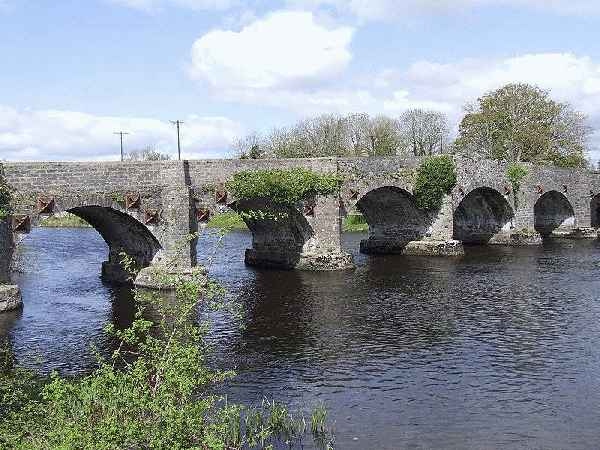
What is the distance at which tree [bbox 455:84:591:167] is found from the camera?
7175cm

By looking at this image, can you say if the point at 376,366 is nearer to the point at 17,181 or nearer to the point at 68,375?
the point at 68,375

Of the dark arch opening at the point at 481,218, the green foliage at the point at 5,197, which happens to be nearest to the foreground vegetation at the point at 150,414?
the green foliage at the point at 5,197

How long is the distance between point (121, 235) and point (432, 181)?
66.6 feet

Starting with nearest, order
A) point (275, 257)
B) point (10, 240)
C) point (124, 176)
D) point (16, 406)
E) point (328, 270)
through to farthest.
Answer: point (16, 406)
point (10, 240)
point (124, 176)
point (328, 270)
point (275, 257)

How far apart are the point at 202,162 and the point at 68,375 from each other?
16.7 metres

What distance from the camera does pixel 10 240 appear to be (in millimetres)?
27172

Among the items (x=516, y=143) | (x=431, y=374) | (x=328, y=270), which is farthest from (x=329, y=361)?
(x=516, y=143)

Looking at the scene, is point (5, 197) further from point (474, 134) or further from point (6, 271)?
point (474, 134)

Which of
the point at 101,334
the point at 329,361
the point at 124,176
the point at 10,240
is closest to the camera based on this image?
the point at 329,361

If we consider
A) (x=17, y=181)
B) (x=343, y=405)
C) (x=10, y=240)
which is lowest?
(x=343, y=405)

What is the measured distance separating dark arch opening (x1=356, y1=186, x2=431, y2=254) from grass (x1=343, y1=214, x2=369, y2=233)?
19884 millimetres

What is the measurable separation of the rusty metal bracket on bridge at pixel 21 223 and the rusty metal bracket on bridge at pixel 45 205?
Answer: 59cm

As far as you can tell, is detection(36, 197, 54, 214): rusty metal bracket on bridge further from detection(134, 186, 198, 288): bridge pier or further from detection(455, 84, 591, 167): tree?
detection(455, 84, 591, 167): tree

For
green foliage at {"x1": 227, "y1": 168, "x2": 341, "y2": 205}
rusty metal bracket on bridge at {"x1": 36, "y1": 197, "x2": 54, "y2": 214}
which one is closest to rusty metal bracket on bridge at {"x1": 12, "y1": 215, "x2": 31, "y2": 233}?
rusty metal bracket on bridge at {"x1": 36, "y1": 197, "x2": 54, "y2": 214}
